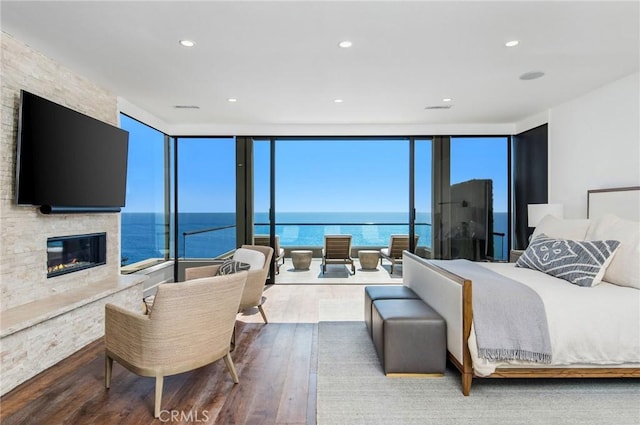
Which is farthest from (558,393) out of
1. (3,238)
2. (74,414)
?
(3,238)

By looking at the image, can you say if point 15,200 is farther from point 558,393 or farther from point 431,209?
point 431,209

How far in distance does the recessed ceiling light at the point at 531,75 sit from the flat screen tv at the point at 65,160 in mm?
4502

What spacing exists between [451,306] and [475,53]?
2.23 m

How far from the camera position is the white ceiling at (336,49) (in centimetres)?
249

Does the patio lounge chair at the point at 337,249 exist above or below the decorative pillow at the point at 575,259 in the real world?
below

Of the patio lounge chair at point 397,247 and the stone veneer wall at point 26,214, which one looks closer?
the stone veneer wall at point 26,214

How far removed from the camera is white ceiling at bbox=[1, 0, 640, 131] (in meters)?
2.49

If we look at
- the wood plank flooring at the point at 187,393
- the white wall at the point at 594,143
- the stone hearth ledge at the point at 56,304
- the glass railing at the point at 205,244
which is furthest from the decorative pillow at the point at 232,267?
the white wall at the point at 594,143

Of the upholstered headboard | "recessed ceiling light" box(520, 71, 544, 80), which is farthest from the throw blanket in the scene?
"recessed ceiling light" box(520, 71, 544, 80)

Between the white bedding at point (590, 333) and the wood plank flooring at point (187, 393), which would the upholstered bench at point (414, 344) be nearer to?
the white bedding at point (590, 333)

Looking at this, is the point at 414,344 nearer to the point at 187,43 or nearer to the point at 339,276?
the point at 187,43

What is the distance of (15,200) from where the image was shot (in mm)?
2938

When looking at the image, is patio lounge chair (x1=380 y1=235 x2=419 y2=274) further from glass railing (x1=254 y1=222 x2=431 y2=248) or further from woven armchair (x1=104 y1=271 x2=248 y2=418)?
woven armchair (x1=104 y1=271 x2=248 y2=418)

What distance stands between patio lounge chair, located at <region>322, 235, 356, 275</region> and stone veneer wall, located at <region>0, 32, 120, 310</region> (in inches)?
161
